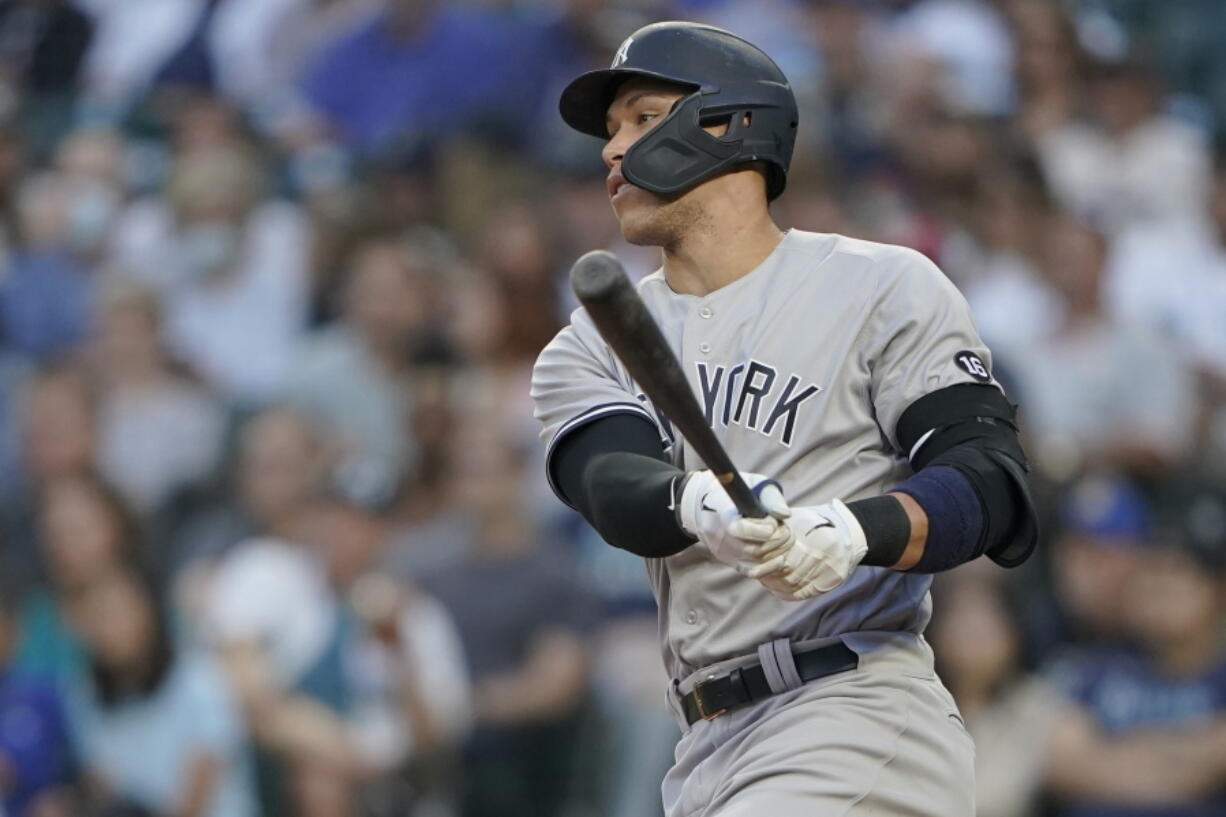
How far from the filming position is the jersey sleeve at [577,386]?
3346 mm

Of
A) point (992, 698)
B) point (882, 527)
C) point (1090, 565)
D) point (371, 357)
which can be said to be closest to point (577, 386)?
point (882, 527)

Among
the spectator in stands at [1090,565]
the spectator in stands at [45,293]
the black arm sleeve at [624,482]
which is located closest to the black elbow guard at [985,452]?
the black arm sleeve at [624,482]

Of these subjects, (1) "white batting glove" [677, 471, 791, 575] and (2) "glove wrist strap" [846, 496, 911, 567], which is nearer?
(1) "white batting glove" [677, 471, 791, 575]

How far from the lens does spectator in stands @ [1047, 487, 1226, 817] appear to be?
6219 mm

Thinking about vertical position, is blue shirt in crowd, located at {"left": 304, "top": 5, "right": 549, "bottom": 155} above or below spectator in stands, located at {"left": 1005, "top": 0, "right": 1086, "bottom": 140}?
above

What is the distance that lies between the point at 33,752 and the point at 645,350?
511cm

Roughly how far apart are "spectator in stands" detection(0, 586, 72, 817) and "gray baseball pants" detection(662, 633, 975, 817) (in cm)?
445

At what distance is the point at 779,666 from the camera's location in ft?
10.4

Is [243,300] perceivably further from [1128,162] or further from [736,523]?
[736,523]

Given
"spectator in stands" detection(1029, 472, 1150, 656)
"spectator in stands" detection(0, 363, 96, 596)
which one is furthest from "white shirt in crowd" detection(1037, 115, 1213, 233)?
"spectator in stands" detection(0, 363, 96, 596)

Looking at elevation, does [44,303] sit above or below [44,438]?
above

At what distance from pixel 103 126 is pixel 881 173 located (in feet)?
12.7

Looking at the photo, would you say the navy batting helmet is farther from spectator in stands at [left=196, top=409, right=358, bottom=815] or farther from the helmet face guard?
spectator in stands at [left=196, top=409, right=358, bottom=815]

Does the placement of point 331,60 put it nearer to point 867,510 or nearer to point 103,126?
point 103,126
